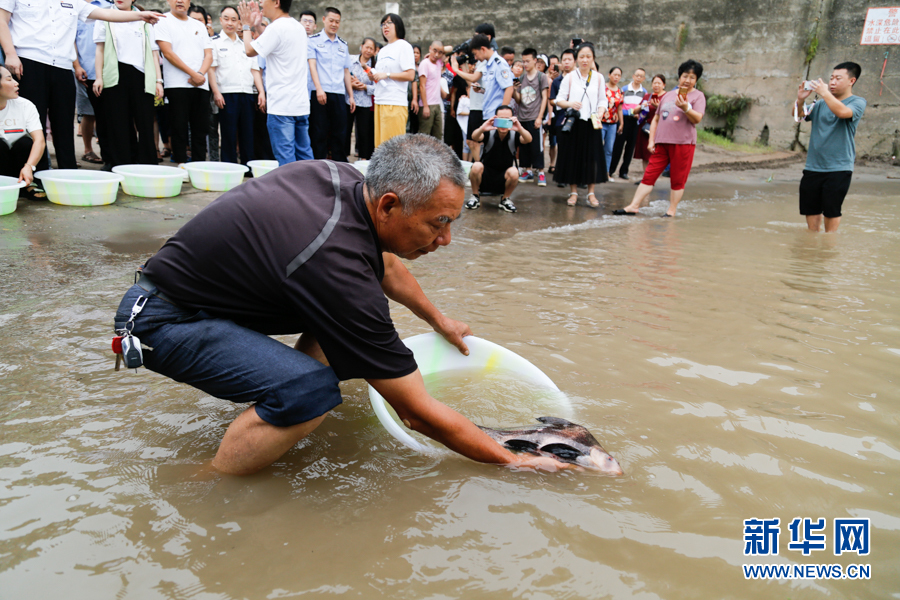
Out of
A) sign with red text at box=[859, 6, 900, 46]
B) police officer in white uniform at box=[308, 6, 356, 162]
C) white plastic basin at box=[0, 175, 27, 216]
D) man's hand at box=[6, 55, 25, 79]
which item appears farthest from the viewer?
sign with red text at box=[859, 6, 900, 46]

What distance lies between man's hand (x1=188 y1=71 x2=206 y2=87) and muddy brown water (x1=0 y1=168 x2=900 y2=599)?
327cm

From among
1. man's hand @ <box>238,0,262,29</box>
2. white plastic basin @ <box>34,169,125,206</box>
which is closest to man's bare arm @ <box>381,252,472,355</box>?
white plastic basin @ <box>34,169,125,206</box>

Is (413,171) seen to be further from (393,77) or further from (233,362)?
(393,77)

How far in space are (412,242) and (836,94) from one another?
543 centimetres

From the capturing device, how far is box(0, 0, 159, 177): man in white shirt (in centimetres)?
511

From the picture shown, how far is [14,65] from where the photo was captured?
16.4 ft

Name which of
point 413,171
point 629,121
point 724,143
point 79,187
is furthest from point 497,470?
point 724,143

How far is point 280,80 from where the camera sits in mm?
6031

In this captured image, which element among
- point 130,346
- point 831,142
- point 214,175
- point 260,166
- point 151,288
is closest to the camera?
point 130,346

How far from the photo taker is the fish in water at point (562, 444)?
79.4 inches

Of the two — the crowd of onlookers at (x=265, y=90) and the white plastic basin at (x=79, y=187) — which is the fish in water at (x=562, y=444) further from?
the crowd of onlookers at (x=265, y=90)

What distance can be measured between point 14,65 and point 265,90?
92.4 inches

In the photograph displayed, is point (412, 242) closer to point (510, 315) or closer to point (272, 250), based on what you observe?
point (272, 250)

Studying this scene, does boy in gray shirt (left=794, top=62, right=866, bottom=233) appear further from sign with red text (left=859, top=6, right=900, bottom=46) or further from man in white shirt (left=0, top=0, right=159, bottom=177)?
sign with red text (left=859, top=6, right=900, bottom=46)
